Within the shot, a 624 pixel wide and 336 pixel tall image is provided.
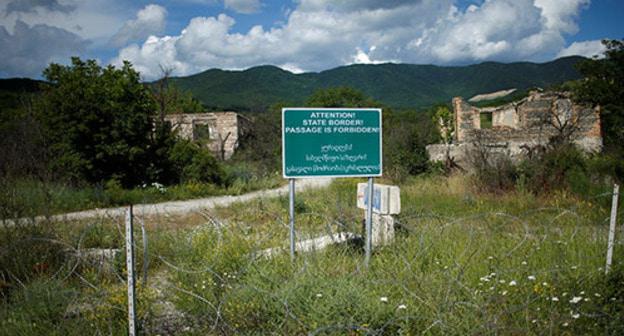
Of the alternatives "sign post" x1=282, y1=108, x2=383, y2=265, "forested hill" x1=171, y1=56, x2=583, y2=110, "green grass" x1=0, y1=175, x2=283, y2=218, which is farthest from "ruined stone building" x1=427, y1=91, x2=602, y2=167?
"forested hill" x1=171, y1=56, x2=583, y2=110

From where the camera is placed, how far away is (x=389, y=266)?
15.0ft

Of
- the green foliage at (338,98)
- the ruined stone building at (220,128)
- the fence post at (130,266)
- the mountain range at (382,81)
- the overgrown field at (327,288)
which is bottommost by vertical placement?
the overgrown field at (327,288)

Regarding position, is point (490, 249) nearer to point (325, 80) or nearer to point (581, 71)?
point (581, 71)

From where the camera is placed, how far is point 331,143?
5.12m

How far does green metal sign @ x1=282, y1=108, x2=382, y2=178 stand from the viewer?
4988 millimetres

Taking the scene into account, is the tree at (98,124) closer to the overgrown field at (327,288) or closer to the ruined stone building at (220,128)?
the overgrown field at (327,288)

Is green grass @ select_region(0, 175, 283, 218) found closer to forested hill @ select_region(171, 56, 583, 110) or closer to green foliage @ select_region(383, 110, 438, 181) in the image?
green foliage @ select_region(383, 110, 438, 181)

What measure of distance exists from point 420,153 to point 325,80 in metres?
85.0

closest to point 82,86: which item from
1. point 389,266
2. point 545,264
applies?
point 389,266

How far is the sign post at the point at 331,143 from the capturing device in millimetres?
4984

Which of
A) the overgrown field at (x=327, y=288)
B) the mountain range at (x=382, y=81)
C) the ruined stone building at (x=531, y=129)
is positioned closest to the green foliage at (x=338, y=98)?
the mountain range at (x=382, y=81)

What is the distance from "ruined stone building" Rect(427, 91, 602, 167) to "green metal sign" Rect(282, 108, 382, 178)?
1180cm

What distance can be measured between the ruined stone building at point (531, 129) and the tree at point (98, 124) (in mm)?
10254

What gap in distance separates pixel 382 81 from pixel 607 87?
259 feet
